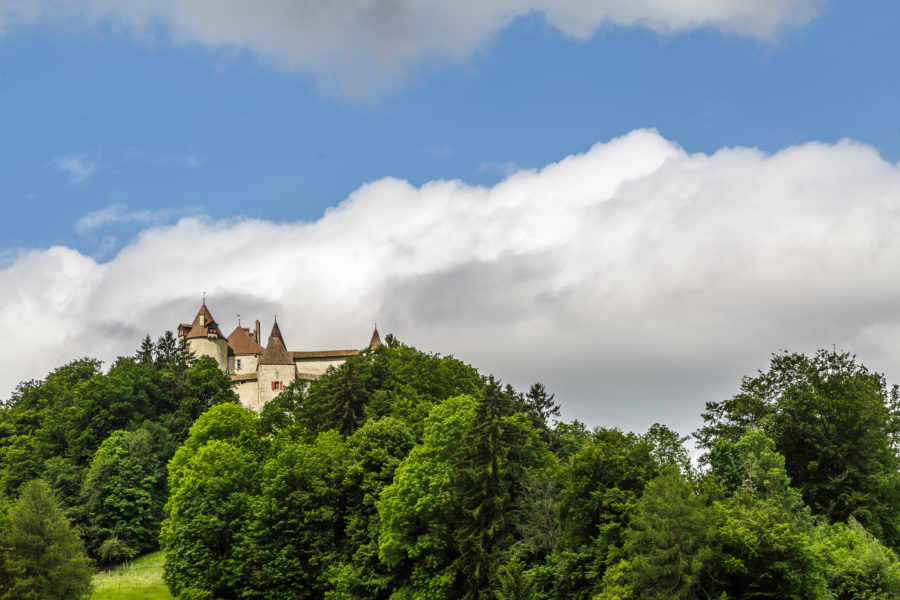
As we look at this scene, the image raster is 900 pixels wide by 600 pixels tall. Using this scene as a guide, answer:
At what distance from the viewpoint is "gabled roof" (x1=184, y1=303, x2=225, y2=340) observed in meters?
104

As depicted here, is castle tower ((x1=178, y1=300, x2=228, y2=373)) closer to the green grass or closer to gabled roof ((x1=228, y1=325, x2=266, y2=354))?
gabled roof ((x1=228, y1=325, x2=266, y2=354))

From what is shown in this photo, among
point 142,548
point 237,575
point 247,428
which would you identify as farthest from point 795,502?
point 142,548

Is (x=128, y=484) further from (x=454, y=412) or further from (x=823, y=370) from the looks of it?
(x=823, y=370)

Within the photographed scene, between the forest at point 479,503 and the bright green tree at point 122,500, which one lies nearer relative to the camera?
the forest at point 479,503

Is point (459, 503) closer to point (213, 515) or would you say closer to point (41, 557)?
point (213, 515)

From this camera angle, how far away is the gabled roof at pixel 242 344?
10575 cm

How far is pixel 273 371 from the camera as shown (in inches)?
3853

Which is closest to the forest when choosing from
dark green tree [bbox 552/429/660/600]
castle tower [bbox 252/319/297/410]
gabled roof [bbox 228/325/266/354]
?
dark green tree [bbox 552/429/660/600]

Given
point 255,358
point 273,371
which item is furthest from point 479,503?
point 255,358

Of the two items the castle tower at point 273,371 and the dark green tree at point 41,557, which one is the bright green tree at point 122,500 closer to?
the dark green tree at point 41,557

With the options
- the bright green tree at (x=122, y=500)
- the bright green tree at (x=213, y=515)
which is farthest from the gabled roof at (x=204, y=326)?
the bright green tree at (x=213, y=515)

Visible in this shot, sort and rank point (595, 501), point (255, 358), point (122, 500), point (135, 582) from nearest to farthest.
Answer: point (595, 501)
point (135, 582)
point (122, 500)
point (255, 358)

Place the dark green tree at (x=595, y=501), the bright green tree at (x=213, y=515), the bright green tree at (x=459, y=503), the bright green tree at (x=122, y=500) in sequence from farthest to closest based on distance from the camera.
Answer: the bright green tree at (x=122, y=500), the bright green tree at (x=213, y=515), the bright green tree at (x=459, y=503), the dark green tree at (x=595, y=501)

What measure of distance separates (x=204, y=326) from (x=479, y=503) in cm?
6513
